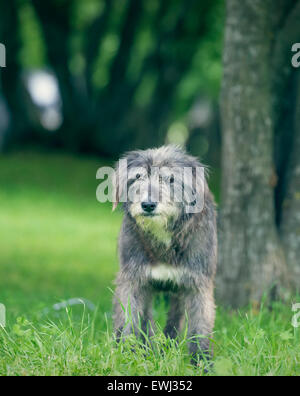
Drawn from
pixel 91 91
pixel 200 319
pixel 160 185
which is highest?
pixel 91 91

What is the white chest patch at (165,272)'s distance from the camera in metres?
4.34

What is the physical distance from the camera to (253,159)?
6168 mm

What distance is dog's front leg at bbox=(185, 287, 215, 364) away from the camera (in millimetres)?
4402

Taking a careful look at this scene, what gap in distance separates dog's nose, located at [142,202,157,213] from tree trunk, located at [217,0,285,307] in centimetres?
249

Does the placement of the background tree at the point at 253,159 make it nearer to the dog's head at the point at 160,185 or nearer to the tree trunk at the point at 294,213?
the tree trunk at the point at 294,213

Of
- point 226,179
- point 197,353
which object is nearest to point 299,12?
point 226,179

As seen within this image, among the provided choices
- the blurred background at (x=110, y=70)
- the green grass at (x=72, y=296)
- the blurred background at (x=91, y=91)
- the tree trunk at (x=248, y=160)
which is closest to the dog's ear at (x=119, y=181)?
the green grass at (x=72, y=296)

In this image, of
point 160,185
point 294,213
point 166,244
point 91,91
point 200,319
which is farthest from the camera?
point 91,91

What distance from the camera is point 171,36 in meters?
17.6

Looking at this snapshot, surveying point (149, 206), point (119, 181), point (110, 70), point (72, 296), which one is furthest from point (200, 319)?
point (110, 70)

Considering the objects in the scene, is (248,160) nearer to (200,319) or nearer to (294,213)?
(294,213)

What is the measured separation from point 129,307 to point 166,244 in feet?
1.80

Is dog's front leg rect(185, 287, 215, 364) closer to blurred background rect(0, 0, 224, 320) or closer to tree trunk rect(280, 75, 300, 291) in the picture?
tree trunk rect(280, 75, 300, 291)

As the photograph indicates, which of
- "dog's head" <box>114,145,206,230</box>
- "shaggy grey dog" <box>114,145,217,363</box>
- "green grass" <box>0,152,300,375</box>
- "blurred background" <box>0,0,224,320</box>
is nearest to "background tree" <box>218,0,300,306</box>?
"green grass" <box>0,152,300,375</box>
